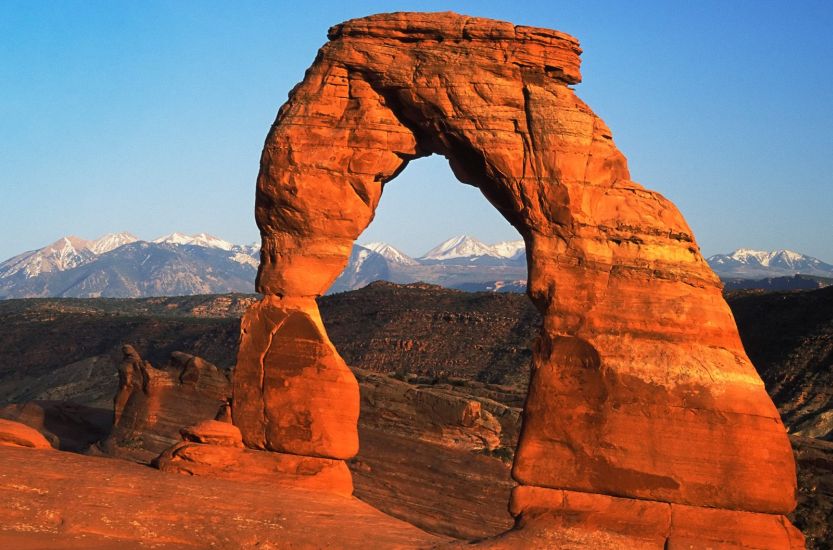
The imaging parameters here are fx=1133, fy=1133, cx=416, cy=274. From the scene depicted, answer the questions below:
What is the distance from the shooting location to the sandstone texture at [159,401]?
112ft

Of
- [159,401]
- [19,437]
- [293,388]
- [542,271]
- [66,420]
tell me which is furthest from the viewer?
[66,420]

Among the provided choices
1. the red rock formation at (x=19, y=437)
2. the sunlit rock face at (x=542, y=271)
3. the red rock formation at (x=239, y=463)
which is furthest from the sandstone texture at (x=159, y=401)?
the sunlit rock face at (x=542, y=271)

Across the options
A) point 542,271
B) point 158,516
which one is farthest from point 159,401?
point 542,271

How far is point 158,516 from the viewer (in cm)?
1825

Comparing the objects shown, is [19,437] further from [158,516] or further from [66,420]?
[66,420]

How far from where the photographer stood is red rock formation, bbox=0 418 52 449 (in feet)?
73.2

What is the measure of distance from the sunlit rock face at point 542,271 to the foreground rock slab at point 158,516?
2472mm

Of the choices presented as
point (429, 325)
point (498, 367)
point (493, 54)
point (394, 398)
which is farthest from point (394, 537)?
point (429, 325)

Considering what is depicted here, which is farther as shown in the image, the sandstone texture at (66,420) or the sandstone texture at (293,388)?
the sandstone texture at (66,420)

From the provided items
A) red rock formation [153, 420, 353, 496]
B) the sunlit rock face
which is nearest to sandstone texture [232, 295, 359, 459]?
the sunlit rock face

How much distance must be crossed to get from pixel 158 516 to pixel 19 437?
18.2 feet

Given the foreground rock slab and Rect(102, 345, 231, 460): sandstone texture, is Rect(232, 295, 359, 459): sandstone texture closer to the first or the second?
the foreground rock slab

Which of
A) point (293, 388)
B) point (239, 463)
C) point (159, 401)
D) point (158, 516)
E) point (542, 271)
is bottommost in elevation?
point (159, 401)

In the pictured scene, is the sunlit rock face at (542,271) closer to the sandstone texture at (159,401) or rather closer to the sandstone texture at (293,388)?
the sandstone texture at (293,388)
